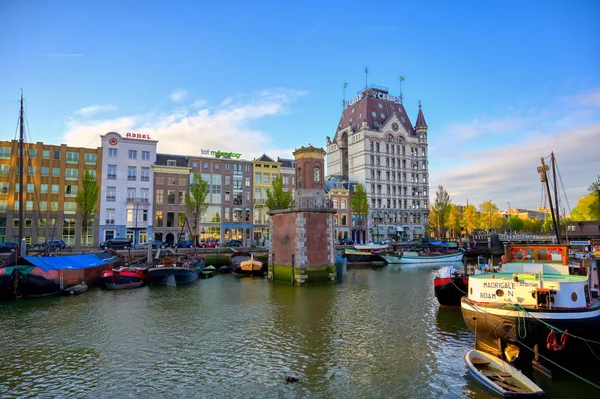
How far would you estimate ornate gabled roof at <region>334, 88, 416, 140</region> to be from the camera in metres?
99.6

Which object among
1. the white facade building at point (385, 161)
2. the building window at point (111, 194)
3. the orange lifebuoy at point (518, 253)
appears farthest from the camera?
the white facade building at point (385, 161)

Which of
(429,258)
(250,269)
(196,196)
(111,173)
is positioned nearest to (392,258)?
(429,258)

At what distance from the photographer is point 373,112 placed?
10056cm

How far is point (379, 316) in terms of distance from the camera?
2297 cm

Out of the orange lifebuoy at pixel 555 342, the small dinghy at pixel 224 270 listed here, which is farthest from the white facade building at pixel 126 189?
the orange lifebuoy at pixel 555 342

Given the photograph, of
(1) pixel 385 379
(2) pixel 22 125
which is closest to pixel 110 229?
(2) pixel 22 125

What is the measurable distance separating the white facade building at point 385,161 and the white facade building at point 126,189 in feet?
156

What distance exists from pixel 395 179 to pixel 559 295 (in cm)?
8817

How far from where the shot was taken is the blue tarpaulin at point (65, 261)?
100ft

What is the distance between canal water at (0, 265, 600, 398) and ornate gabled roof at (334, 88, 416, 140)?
250 feet

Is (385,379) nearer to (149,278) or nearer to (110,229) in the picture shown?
(149,278)

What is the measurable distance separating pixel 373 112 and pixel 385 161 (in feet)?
44.3

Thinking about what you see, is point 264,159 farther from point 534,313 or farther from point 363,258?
point 534,313

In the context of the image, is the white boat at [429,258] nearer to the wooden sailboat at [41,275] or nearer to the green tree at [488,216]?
the wooden sailboat at [41,275]
